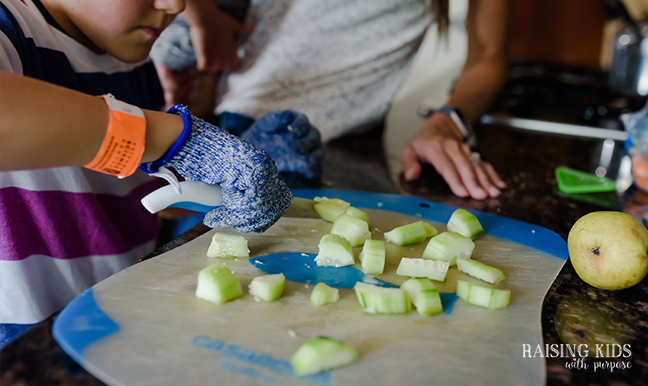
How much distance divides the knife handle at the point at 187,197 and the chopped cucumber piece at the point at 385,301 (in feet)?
1.28

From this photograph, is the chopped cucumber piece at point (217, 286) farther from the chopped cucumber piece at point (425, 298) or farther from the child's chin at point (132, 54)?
the child's chin at point (132, 54)

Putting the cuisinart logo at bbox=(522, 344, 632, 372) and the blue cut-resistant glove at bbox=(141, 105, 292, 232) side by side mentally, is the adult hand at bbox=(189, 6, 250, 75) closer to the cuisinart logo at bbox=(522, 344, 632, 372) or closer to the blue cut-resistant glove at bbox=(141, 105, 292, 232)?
the blue cut-resistant glove at bbox=(141, 105, 292, 232)

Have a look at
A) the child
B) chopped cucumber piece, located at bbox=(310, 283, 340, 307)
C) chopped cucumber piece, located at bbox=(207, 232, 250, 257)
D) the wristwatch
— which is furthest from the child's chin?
the wristwatch

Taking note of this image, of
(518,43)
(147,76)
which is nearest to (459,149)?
(147,76)

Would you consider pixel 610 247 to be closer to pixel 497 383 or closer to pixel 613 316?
pixel 613 316

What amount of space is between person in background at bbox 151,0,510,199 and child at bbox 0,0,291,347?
350 millimetres

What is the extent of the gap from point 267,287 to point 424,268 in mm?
293

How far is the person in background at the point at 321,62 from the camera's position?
1.67m

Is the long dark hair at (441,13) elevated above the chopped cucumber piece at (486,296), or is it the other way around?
the long dark hair at (441,13)

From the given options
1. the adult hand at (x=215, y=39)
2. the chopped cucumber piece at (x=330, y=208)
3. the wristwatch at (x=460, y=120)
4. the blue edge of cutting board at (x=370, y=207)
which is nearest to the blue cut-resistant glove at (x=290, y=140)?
the blue edge of cutting board at (x=370, y=207)

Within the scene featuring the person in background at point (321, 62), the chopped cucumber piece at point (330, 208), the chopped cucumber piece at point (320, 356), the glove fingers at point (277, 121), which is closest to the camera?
the chopped cucumber piece at point (320, 356)

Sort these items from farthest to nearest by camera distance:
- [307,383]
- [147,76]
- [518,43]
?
[518,43]
[147,76]
[307,383]

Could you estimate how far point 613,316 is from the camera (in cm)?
77

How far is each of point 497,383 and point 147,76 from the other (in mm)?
1346
